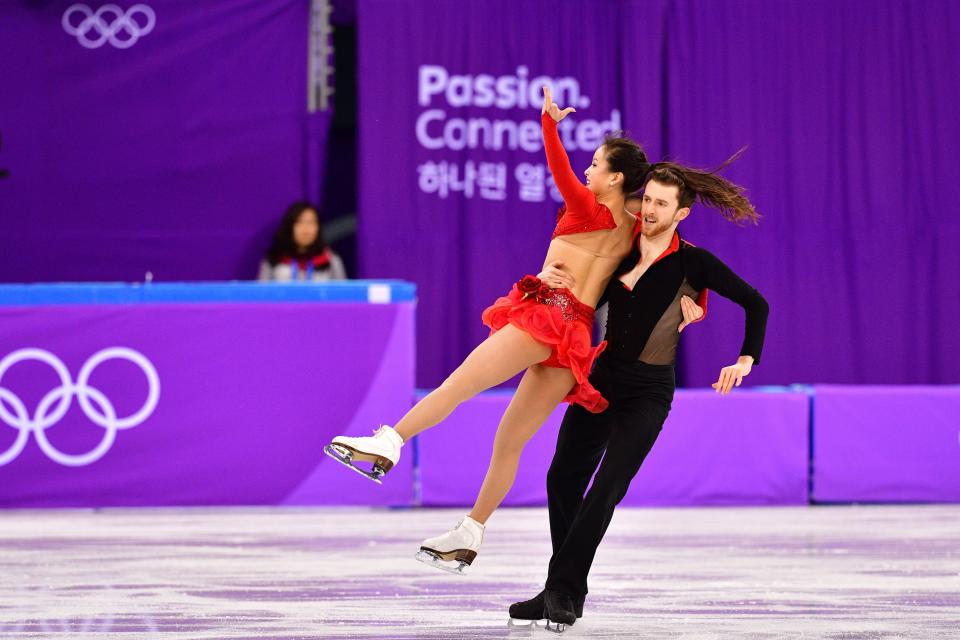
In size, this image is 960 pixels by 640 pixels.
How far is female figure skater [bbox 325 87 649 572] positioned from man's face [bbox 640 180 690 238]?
0.48ft

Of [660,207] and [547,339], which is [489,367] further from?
[660,207]

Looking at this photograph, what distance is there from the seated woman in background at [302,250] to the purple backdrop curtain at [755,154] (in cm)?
37

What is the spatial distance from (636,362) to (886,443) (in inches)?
155

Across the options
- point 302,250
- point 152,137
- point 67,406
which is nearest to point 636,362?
point 67,406

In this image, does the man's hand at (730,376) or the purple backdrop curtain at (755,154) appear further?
the purple backdrop curtain at (755,154)

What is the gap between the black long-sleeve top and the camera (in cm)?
388

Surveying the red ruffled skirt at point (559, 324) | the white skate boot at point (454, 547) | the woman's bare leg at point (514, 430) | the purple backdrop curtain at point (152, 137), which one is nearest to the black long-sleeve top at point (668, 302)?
the red ruffled skirt at point (559, 324)

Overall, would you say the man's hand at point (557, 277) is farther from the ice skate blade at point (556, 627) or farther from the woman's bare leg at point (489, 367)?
the ice skate blade at point (556, 627)

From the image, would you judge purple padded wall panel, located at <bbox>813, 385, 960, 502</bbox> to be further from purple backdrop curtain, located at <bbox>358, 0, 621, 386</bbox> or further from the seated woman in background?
the seated woman in background

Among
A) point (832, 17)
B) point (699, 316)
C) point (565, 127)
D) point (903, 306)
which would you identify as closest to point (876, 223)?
point (903, 306)

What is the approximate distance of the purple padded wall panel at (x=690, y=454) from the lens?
7117 millimetres

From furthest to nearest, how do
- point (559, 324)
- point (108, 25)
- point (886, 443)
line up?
point (108, 25) < point (886, 443) < point (559, 324)

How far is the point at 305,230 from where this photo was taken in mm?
8156

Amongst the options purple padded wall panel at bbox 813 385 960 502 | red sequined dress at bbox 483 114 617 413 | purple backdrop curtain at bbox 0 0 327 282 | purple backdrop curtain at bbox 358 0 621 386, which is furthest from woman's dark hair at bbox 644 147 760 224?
purple backdrop curtain at bbox 0 0 327 282
